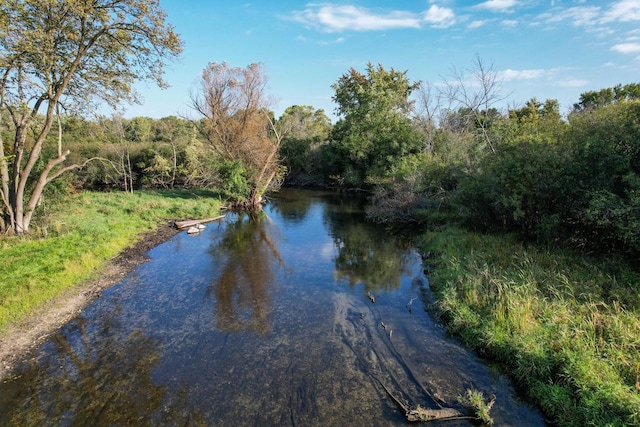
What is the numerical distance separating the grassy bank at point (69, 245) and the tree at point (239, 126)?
18.7ft

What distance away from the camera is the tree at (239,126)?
2975 centimetres

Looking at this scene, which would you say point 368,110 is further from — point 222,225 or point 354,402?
point 354,402

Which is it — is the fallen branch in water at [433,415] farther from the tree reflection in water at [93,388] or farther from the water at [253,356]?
the tree reflection in water at [93,388]

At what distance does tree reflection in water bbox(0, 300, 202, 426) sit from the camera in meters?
6.57

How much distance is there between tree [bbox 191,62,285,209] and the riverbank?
885cm

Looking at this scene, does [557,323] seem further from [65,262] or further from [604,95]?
[604,95]

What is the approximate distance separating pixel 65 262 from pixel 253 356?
8671 mm

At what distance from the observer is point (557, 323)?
8.08 meters

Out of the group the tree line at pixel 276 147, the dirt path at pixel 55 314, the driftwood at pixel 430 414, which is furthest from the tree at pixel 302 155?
the driftwood at pixel 430 414

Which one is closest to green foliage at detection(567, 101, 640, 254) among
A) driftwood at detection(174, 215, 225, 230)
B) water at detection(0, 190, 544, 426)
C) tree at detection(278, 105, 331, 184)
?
water at detection(0, 190, 544, 426)

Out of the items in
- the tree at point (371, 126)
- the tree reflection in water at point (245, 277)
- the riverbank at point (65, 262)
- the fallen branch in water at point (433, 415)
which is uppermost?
the tree at point (371, 126)

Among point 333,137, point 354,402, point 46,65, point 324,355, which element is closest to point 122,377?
point 324,355

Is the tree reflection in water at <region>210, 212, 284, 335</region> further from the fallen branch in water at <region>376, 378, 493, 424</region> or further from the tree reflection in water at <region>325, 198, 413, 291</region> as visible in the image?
the fallen branch in water at <region>376, 378, 493, 424</region>

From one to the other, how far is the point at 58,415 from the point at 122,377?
4.20 ft
